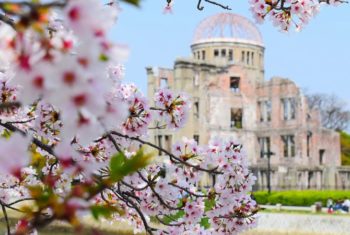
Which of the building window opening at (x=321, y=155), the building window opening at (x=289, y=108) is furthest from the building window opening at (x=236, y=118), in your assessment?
the building window opening at (x=321, y=155)

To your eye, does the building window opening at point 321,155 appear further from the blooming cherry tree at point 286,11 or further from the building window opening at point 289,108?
the blooming cherry tree at point 286,11

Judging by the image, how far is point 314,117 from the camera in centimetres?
5066

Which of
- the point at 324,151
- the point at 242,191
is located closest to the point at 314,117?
the point at 324,151

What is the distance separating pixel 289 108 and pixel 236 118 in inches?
251

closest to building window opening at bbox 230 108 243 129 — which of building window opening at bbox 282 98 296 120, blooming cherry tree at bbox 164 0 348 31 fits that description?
building window opening at bbox 282 98 296 120

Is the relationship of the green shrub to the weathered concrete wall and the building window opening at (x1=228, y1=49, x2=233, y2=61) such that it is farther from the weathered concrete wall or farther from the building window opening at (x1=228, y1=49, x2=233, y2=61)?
the building window opening at (x1=228, y1=49, x2=233, y2=61)

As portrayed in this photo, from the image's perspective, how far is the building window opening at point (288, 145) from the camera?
50.9 meters

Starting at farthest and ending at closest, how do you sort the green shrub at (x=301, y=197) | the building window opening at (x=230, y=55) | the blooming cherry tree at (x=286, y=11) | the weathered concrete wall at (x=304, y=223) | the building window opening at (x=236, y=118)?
1. the building window opening at (x=230, y=55)
2. the building window opening at (x=236, y=118)
3. the green shrub at (x=301, y=197)
4. the weathered concrete wall at (x=304, y=223)
5. the blooming cherry tree at (x=286, y=11)

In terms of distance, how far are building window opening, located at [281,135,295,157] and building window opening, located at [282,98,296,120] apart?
1492 mm

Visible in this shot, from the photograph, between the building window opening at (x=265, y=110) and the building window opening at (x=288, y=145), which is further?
the building window opening at (x=265, y=110)

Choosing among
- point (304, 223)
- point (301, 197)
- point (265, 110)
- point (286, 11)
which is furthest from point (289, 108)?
point (286, 11)

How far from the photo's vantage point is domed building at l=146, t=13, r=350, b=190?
4956 centimetres

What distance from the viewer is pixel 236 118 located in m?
56.7

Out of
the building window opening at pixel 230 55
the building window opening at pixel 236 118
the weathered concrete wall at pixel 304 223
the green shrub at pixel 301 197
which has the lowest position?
the green shrub at pixel 301 197
